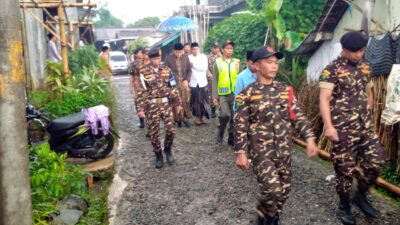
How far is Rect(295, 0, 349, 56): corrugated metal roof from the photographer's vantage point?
320 inches

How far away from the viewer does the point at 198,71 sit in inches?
384

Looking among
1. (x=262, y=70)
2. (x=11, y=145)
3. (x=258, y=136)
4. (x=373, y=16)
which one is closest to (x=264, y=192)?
(x=258, y=136)

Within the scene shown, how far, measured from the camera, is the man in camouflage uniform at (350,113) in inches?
159

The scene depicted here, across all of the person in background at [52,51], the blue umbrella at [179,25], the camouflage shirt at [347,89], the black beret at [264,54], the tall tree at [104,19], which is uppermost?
the tall tree at [104,19]

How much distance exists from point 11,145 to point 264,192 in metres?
2.10

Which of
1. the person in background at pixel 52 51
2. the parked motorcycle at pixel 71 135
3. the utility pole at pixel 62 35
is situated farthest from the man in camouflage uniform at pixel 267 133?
the person in background at pixel 52 51

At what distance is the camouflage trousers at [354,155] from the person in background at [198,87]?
5705 millimetres

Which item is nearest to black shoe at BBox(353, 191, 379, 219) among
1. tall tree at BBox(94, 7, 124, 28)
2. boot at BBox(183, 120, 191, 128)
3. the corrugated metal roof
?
the corrugated metal roof

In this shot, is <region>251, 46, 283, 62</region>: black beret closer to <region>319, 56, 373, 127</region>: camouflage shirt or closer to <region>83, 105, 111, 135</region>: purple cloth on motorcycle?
<region>319, 56, 373, 127</region>: camouflage shirt

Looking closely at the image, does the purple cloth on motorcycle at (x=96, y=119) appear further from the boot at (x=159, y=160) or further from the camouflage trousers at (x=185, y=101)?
the camouflage trousers at (x=185, y=101)

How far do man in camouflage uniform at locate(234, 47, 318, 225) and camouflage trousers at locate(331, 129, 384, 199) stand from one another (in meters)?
0.40

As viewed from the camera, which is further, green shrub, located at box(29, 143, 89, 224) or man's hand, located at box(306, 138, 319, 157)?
green shrub, located at box(29, 143, 89, 224)

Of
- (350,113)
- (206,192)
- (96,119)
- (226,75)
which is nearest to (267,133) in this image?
(350,113)

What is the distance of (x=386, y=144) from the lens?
18.1 ft
